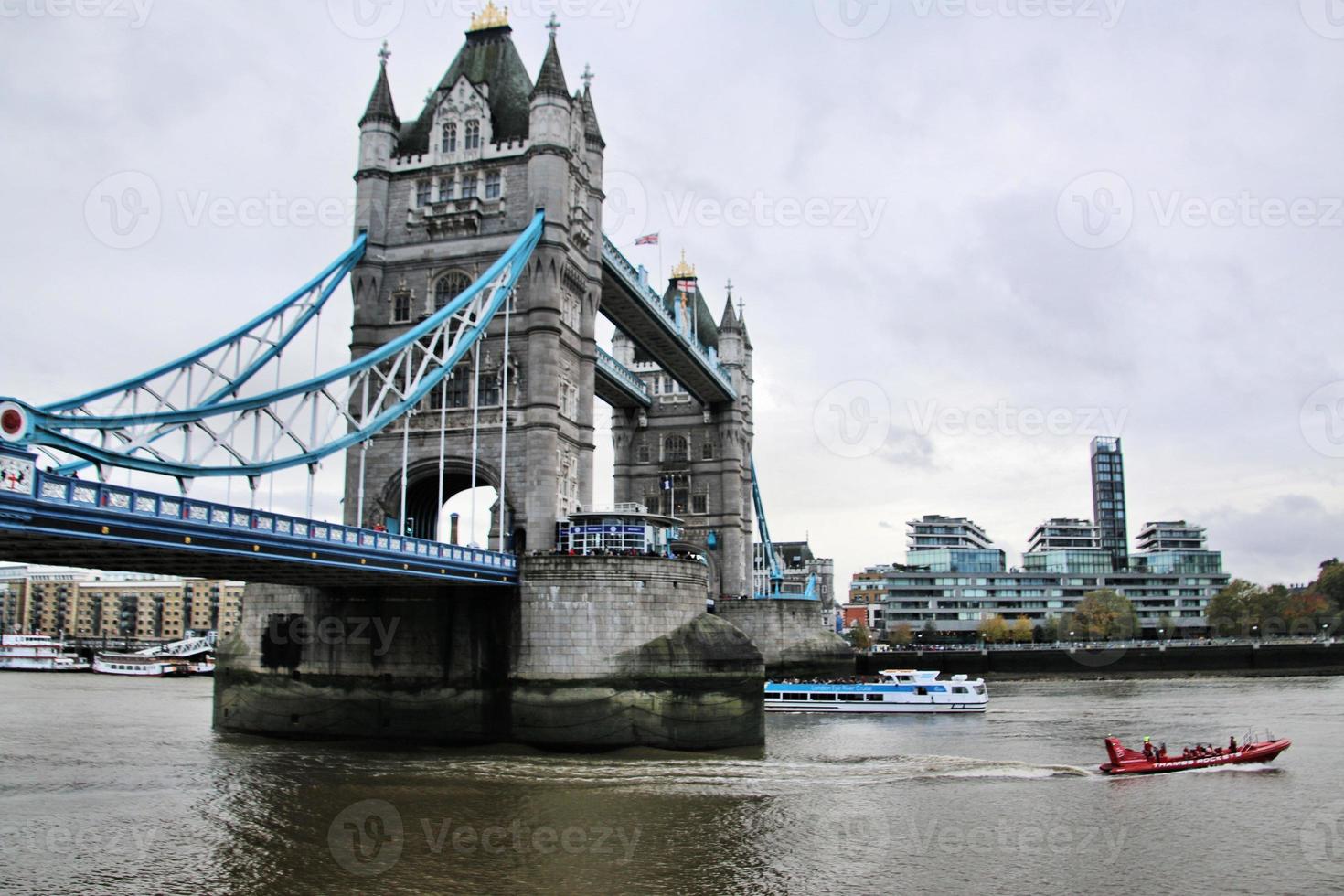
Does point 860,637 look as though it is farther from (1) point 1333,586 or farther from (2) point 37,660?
(2) point 37,660

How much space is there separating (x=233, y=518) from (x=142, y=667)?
86161 millimetres

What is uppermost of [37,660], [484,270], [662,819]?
[484,270]

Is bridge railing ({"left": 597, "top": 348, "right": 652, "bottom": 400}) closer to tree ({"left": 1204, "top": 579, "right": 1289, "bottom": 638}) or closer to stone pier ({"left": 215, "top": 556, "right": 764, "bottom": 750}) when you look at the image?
stone pier ({"left": 215, "top": 556, "right": 764, "bottom": 750})

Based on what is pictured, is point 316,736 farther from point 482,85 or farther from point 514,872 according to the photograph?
point 482,85

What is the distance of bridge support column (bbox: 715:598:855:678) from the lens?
70.6m

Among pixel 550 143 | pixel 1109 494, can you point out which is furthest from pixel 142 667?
pixel 1109 494

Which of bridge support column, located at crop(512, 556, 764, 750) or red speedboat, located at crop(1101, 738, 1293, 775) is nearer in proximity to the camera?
red speedboat, located at crop(1101, 738, 1293, 775)

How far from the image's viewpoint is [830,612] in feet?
530

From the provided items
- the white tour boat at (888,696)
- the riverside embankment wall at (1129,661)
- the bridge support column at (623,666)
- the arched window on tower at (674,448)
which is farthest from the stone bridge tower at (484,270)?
the riverside embankment wall at (1129,661)

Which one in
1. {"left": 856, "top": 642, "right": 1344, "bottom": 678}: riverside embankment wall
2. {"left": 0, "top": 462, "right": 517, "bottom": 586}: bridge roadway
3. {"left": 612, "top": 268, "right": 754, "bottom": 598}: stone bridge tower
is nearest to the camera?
{"left": 0, "top": 462, "right": 517, "bottom": 586}: bridge roadway

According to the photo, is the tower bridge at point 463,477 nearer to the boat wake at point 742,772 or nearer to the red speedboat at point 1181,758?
the boat wake at point 742,772

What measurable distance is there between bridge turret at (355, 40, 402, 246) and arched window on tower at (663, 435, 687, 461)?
37.7 m

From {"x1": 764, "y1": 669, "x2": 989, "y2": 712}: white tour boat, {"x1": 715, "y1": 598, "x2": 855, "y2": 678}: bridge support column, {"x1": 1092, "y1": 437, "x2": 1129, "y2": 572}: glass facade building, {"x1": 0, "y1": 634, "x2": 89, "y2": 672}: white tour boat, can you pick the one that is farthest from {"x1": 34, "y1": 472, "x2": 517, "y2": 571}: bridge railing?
{"x1": 1092, "y1": 437, "x2": 1129, "y2": 572}: glass facade building

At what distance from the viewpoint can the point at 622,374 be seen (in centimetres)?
7306
